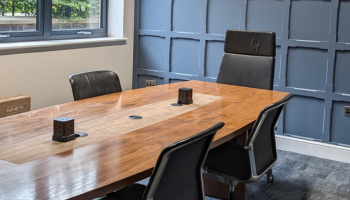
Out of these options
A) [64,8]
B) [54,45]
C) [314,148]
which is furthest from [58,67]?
[314,148]

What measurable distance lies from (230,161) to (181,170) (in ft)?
3.07

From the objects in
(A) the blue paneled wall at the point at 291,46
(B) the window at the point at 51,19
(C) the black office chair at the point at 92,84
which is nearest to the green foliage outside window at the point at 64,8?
(B) the window at the point at 51,19

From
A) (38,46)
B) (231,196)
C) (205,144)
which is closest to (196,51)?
(38,46)

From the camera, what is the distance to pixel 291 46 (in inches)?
174

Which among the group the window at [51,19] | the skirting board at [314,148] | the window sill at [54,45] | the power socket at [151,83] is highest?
the window at [51,19]

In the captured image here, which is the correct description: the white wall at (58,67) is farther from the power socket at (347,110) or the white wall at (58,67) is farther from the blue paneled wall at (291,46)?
the power socket at (347,110)

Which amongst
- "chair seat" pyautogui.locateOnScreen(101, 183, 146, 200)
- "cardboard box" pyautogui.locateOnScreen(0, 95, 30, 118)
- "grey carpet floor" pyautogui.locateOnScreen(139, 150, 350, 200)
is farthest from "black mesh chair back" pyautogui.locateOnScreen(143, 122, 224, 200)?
"cardboard box" pyautogui.locateOnScreen(0, 95, 30, 118)

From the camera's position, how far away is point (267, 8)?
4.52m

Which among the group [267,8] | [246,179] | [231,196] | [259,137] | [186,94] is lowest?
[231,196]

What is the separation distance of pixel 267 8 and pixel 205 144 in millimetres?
2972

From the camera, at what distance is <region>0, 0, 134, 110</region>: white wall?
13.2 feet

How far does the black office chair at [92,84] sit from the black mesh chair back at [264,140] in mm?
1192

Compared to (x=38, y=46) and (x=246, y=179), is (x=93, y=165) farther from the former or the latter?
(x=38, y=46)

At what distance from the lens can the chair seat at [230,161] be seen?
2.63 m
